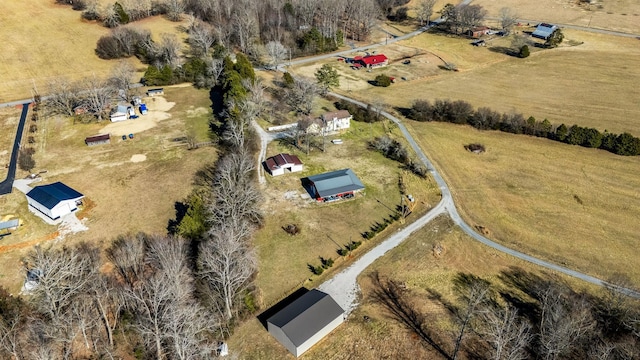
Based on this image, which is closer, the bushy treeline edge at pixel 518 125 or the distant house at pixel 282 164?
the distant house at pixel 282 164

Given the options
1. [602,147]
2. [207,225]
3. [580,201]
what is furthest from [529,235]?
[207,225]

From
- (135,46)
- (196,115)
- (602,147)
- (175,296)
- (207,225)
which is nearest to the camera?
(175,296)

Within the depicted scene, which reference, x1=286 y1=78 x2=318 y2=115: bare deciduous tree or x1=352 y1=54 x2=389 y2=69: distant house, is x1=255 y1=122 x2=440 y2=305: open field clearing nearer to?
x1=286 y1=78 x2=318 y2=115: bare deciduous tree

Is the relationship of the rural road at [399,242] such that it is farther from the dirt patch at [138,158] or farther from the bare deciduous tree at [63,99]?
the bare deciduous tree at [63,99]

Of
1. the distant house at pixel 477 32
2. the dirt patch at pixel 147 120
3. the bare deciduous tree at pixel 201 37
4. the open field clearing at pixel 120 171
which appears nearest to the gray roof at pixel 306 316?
the open field clearing at pixel 120 171

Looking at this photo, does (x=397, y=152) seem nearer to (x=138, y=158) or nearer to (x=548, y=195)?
(x=548, y=195)

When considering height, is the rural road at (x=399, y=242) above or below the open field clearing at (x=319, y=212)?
above

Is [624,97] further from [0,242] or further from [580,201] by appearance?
[0,242]
